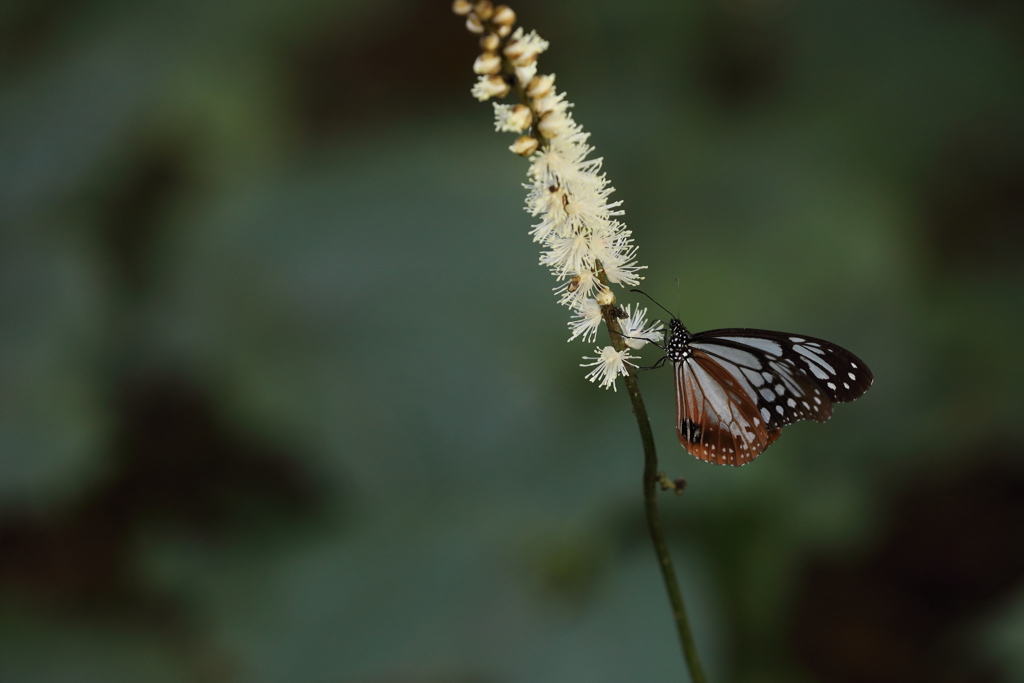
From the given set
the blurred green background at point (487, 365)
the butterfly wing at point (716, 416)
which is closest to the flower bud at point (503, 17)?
the butterfly wing at point (716, 416)

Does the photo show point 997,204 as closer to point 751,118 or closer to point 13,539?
point 751,118

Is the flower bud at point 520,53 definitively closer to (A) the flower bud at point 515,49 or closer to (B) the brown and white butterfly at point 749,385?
(A) the flower bud at point 515,49

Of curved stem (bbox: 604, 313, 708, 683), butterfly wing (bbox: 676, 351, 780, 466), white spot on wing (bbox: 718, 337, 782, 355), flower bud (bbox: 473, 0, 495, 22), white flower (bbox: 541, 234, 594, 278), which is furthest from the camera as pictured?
white spot on wing (bbox: 718, 337, 782, 355)

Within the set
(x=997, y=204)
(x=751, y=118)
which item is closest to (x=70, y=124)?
(x=751, y=118)

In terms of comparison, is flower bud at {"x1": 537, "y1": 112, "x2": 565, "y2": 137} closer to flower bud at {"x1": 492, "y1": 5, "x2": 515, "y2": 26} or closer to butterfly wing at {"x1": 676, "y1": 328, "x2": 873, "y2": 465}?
flower bud at {"x1": 492, "y1": 5, "x2": 515, "y2": 26}

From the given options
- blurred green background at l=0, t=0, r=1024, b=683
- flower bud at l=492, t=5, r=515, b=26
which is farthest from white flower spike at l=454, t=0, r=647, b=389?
blurred green background at l=0, t=0, r=1024, b=683

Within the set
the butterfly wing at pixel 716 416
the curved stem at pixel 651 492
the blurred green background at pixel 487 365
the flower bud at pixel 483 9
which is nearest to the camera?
the flower bud at pixel 483 9
